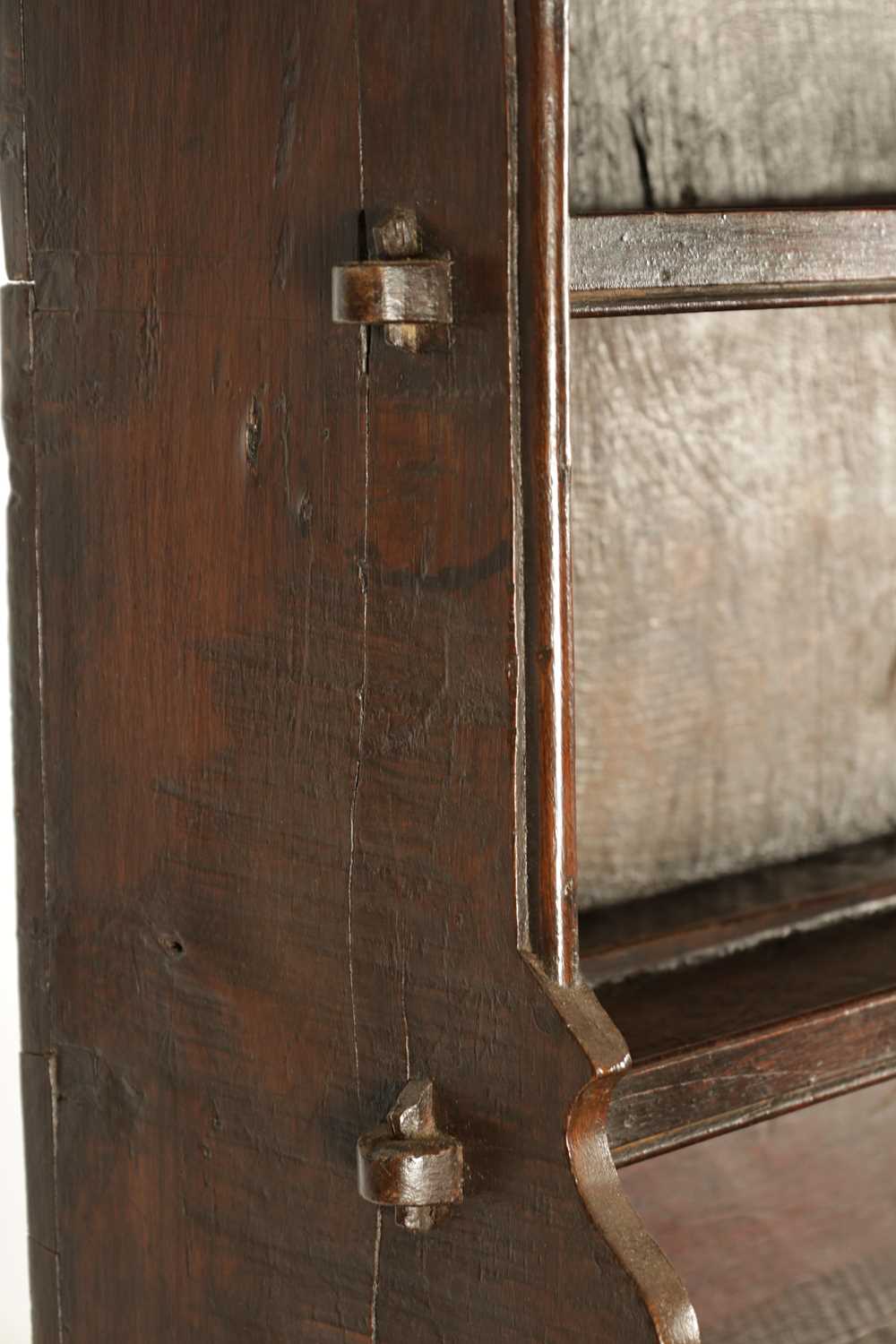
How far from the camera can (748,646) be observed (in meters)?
1.25

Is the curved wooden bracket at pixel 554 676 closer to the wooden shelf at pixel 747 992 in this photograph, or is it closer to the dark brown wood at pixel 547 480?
the dark brown wood at pixel 547 480

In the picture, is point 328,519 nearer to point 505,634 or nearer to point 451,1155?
point 505,634

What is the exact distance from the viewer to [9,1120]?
117 cm

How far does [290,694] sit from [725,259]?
32 cm

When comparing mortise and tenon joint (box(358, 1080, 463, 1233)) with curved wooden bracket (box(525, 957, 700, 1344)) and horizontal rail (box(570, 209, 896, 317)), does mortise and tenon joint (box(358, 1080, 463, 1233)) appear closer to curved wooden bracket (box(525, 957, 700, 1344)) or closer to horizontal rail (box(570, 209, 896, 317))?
curved wooden bracket (box(525, 957, 700, 1344))

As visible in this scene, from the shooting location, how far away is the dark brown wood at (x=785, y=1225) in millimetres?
1121

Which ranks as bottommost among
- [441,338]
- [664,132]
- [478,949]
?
[478,949]

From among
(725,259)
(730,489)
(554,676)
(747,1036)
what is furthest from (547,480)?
(730,489)

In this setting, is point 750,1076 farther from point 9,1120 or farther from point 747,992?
point 9,1120

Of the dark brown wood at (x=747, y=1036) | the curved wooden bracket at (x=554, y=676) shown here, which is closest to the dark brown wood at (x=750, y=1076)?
the dark brown wood at (x=747, y=1036)

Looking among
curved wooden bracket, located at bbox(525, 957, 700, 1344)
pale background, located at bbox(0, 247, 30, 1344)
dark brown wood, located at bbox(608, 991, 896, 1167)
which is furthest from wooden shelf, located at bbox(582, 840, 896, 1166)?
pale background, located at bbox(0, 247, 30, 1344)

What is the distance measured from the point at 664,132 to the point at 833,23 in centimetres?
16

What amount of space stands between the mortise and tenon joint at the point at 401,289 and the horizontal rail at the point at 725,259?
0.09 m

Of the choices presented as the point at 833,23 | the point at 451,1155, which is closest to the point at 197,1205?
the point at 451,1155
